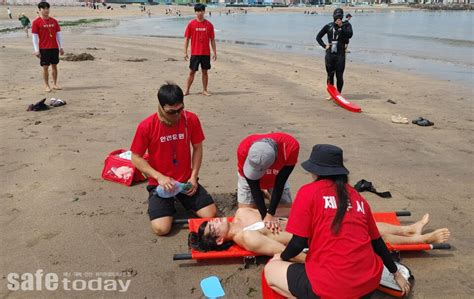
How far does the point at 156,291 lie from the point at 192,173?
1.49 metres

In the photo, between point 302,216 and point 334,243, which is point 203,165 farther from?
point 334,243

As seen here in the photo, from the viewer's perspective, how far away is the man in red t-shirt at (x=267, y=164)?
3699 millimetres

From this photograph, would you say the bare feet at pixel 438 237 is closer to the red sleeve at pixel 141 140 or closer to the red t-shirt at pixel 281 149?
the red t-shirt at pixel 281 149

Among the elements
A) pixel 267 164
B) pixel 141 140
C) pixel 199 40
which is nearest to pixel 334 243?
pixel 267 164

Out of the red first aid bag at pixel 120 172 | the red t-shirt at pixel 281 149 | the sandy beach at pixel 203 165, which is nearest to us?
the sandy beach at pixel 203 165

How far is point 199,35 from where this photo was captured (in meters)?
9.96

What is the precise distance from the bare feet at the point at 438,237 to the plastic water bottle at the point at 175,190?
7.73 ft

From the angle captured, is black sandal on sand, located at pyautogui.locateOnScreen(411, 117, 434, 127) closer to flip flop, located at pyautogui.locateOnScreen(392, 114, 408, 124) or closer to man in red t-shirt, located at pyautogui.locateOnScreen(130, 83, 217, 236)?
flip flop, located at pyautogui.locateOnScreen(392, 114, 408, 124)

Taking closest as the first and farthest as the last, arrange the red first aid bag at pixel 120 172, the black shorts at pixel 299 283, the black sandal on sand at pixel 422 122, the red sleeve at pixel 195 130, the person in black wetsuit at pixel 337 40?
the black shorts at pixel 299 283 → the red sleeve at pixel 195 130 → the red first aid bag at pixel 120 172 → the black sandal on sand at pixel 422 122 → the person in black wetsuit at pixel 337 40

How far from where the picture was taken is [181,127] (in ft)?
15.0

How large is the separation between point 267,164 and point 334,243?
120 cm

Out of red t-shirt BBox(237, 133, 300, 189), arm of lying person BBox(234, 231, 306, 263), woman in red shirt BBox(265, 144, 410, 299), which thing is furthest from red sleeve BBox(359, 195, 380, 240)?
red t-shirt BBox(237, 133, 300, 189)

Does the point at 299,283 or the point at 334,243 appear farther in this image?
the point at 299,283

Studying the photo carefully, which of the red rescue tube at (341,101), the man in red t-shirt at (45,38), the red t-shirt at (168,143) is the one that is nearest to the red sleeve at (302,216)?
the red t-shirt at (168,143)
